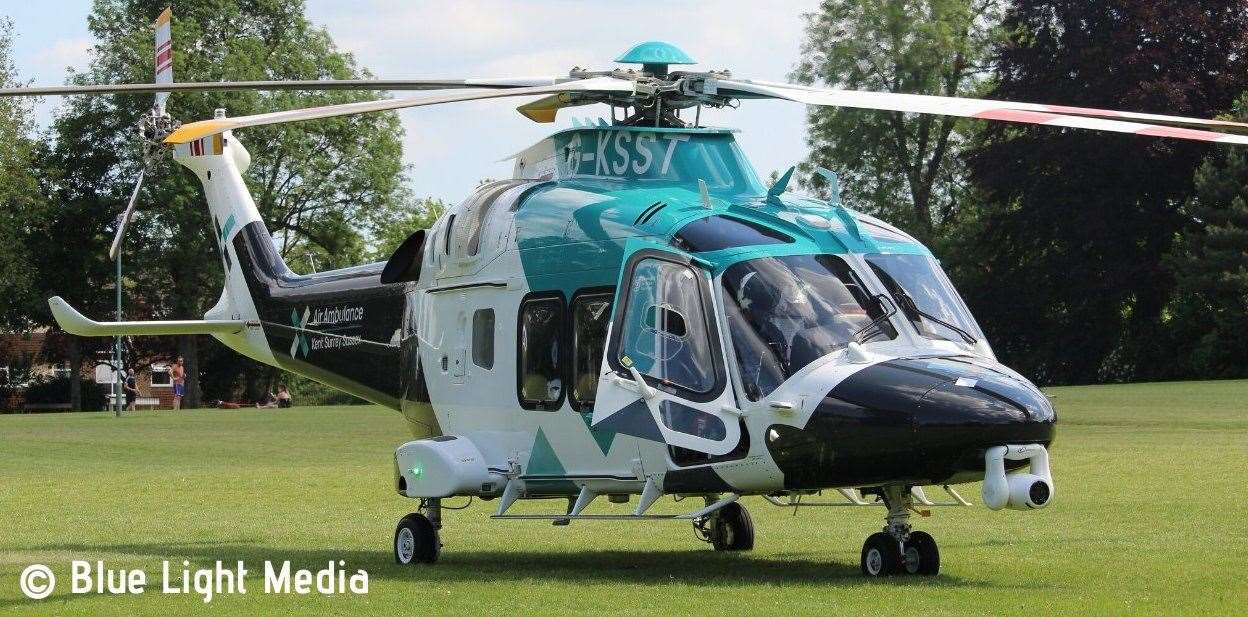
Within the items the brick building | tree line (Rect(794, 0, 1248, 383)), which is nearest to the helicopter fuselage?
tree line (Rect(794, 0, 1248, 383))

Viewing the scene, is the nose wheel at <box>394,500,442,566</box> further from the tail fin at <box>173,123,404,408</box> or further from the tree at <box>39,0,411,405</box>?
the tree at <box>39,0,411,405</box>

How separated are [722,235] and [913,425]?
7.50 feet

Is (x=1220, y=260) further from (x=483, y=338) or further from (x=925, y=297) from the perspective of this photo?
(x=925, y=297)

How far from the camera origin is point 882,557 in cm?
1308

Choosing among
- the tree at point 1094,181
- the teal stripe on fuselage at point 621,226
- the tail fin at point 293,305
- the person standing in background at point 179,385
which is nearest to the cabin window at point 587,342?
the teal stripe on fuselage at point 621,226

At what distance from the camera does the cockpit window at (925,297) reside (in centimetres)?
1283

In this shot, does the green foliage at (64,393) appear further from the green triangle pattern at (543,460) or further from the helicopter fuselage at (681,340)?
the green triangle pattern at (543,460)

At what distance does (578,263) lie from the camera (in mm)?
14117

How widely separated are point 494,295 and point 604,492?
2.14 meters

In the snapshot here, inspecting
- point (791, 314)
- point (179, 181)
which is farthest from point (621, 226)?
point (179, 181)

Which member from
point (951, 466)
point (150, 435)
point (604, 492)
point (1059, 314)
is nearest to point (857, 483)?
point (951, 466)

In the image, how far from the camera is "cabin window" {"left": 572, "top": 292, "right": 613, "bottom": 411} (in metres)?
13.9

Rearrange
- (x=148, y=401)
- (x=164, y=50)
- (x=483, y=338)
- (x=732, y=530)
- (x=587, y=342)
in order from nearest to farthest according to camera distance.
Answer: (x=587, y=342) → (x=483, y=338) → (x=732, y=530) → (x=164, y=50) → (x=148, y=401)

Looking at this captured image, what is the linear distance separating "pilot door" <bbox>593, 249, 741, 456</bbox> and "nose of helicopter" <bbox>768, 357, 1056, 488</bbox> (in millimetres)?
677
